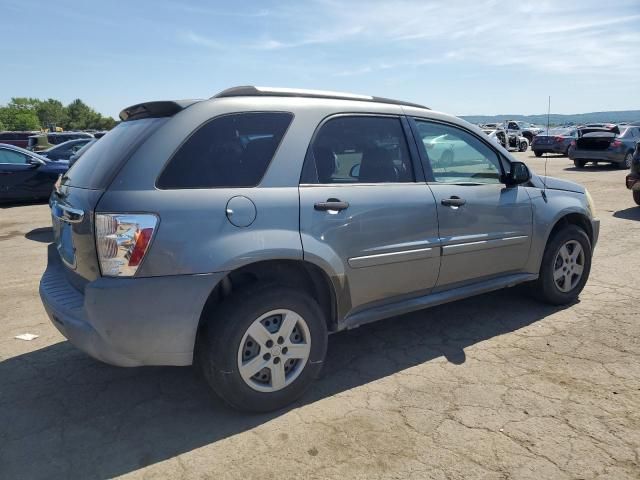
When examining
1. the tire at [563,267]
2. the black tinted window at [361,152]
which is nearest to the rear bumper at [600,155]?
the tire at [563,267]

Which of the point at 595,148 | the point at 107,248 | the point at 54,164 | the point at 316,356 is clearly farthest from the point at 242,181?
the point at 595,148

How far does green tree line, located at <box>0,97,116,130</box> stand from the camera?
5022 inches

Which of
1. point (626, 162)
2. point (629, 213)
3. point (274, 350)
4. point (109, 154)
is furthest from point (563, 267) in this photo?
point (626, 162)

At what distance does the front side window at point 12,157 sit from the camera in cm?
1136

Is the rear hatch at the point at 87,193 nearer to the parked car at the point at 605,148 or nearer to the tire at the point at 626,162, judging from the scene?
the parked car at the point at 605,148

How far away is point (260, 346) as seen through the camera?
2918mm

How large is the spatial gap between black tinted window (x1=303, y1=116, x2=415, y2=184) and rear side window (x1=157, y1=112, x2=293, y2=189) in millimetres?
281

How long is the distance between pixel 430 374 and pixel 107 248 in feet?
7.22

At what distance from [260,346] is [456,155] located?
7.30ft

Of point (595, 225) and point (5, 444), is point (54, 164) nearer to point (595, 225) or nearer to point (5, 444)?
point (5, 444)

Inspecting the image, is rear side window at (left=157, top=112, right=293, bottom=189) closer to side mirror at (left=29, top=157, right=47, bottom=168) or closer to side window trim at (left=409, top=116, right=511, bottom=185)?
side window trim at (left=409, top=116, right=511, bottom=185)

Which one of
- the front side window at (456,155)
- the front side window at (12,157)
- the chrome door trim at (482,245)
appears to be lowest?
the chrome door trim at (482,245)

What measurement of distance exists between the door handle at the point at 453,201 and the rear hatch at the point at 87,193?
1998mm

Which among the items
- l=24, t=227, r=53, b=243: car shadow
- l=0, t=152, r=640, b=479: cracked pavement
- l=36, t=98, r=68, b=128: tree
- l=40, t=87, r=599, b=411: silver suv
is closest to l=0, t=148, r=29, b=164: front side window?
l=24, t=227, r=53, b=243: car shadow
